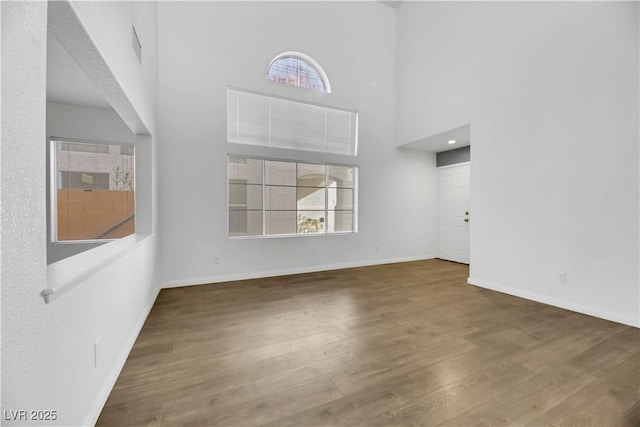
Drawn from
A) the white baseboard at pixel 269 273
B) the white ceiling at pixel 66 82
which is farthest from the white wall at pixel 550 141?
the white ceiling at pixel 66 82

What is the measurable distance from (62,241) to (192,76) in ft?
10.1

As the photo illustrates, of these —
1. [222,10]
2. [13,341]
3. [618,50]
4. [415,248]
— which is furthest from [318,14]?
[13,341]

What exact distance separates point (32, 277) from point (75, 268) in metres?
0.54

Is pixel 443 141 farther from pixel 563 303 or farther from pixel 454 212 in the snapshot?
pixel 563 303

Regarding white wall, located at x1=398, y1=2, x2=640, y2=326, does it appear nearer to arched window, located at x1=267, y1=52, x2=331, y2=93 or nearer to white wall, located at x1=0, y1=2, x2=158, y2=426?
arched window, located at x1=267, y1=52, x2=331, y2=93

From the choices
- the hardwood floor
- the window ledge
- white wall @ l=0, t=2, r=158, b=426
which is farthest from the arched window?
white wall @ l=0, t=2, r=158, b=426

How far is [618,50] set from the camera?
2854 millimetres

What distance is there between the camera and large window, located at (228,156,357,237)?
15.1ft

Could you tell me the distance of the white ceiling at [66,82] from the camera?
247 centimetres

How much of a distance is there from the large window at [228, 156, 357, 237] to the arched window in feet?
4.83

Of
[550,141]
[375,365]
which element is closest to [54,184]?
[375,365]

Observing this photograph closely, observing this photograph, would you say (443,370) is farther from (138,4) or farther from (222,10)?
(222,10)

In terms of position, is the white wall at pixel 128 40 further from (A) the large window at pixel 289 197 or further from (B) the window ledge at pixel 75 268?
(A) the large window at pixel 289 197

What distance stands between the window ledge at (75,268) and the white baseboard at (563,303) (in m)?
4.39
